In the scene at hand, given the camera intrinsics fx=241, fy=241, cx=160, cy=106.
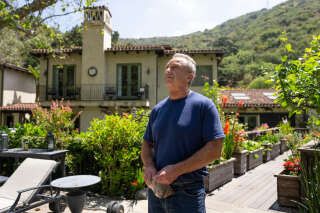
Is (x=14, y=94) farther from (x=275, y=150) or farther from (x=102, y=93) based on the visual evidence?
(x=275, y=150)

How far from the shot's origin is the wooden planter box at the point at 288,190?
3750 millimetres

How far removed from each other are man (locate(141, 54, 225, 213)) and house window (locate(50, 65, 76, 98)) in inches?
571

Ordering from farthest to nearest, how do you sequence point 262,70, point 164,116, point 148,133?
point 262,70 < point 148,133 < point 164,116

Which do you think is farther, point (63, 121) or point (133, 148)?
point (63, 121)

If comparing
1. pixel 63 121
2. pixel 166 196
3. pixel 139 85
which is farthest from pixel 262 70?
pixel 139 85

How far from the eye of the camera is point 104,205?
156 inches

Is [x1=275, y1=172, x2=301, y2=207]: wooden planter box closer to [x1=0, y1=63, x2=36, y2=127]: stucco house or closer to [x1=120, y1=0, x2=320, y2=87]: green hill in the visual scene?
[x1=0, y1=63, x2=36, y2=127]: stucco house

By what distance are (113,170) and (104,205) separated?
660 millimetres

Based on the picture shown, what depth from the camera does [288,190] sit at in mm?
3818

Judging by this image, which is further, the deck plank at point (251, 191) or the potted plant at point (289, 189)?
the deck plank at point (251, 191)

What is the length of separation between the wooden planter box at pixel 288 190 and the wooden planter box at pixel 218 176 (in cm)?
120

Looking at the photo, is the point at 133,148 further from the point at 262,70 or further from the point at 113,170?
the point at 262,70

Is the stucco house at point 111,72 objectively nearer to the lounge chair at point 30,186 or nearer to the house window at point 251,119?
the house window at point 251,119

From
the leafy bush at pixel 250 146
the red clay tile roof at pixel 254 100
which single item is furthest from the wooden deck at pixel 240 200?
the red clay tile roof at pixel 254 100
